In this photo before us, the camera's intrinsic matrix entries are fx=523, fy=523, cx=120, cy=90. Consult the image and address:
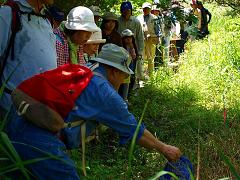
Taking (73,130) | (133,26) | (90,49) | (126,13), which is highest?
(73,130)

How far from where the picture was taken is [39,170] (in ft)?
8.93

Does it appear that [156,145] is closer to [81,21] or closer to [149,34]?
[81,21]

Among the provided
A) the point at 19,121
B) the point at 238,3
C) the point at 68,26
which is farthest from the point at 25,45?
the point at 238,3

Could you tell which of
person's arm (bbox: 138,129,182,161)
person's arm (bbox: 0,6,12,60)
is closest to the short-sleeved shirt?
person's arm (bbox: 138,129,182,161)

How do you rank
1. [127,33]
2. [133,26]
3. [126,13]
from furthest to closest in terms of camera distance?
1. [133,26]
2. [126,13]
3. [127,33]

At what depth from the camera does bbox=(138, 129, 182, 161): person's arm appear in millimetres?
2891

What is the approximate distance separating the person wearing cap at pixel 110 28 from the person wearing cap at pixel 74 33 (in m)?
2.76

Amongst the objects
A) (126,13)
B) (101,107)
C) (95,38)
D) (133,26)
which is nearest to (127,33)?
(126,13)

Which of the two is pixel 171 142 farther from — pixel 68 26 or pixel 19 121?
pixel 19 121

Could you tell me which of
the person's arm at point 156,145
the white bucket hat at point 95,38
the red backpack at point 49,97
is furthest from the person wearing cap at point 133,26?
the red backpack at point 49,97

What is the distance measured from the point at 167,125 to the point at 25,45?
12.2 ft

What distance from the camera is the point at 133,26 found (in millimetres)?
8797

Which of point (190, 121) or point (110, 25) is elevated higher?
point (110, 25)

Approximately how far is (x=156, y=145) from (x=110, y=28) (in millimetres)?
4632
